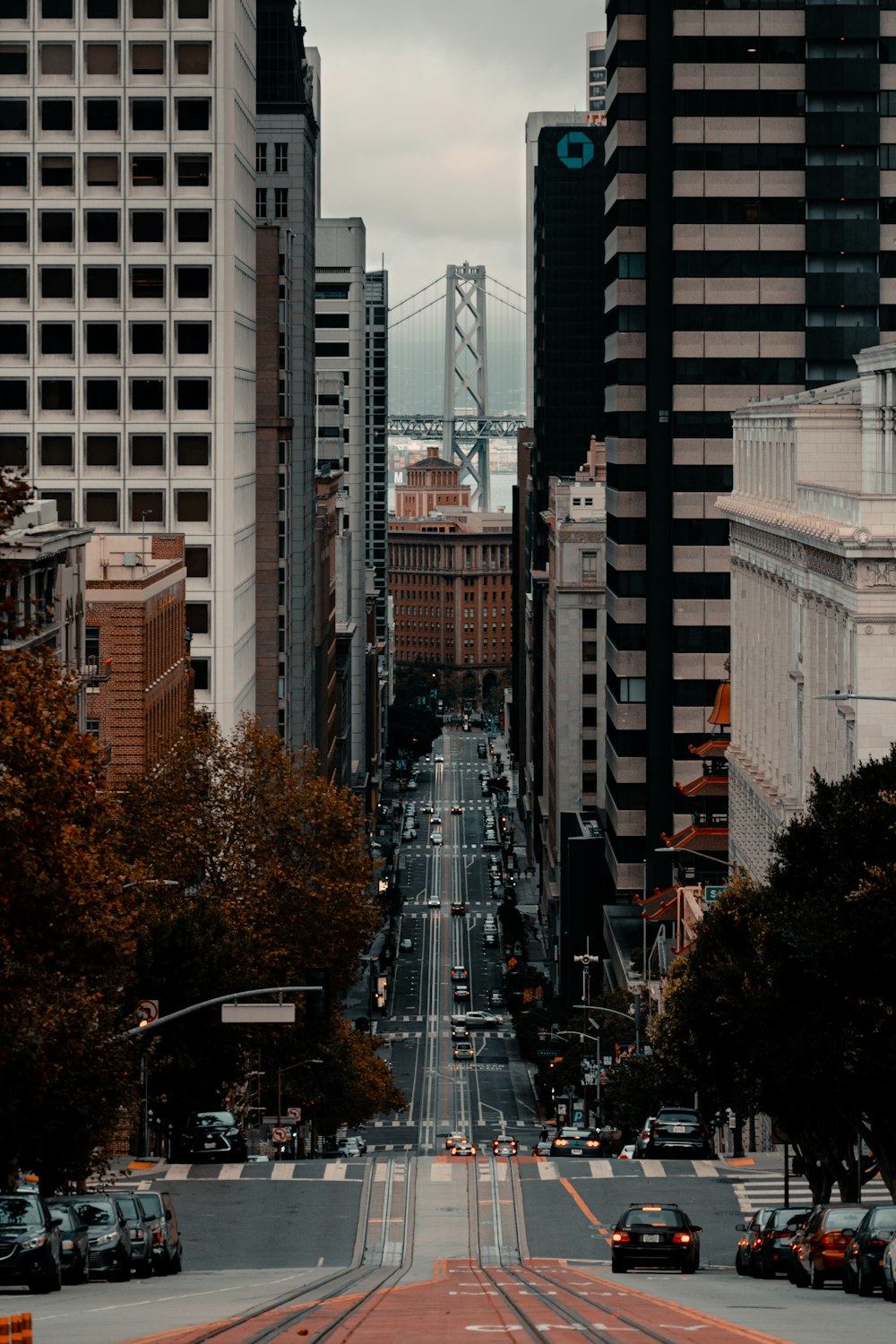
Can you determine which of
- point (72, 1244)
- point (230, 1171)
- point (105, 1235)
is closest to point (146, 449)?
point (230, 1171)

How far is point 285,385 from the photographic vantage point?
573ft

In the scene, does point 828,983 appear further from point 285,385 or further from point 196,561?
point 285,385

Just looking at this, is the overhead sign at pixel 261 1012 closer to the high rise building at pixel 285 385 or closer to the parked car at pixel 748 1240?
the parked car at pixel 748 1240

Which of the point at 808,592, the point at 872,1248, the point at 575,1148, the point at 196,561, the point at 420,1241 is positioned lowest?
the point at 575,1148

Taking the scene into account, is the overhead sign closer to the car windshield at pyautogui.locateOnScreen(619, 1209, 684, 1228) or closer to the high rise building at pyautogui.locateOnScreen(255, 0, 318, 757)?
the car windshield at pyautogui.locateOnScreen(619, 1209, 684, 1228)

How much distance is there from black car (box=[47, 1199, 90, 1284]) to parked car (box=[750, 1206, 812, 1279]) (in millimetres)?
14081

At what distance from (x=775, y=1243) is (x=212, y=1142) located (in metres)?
34.6

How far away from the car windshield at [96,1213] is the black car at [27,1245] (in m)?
6.10

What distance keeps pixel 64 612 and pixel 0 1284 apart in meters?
49.6

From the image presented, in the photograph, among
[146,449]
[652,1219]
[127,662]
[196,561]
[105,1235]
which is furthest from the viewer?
[196,561]

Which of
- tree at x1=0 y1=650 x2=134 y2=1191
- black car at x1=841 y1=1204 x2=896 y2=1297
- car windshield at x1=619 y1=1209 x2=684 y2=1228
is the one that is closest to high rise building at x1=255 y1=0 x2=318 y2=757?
tree at x1=0 y1=650 x2=134 y2=1191

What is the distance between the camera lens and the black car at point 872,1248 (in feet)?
137

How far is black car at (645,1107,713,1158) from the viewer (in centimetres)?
8519

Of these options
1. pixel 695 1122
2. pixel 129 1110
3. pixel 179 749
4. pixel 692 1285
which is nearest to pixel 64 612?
pixel 179 749
